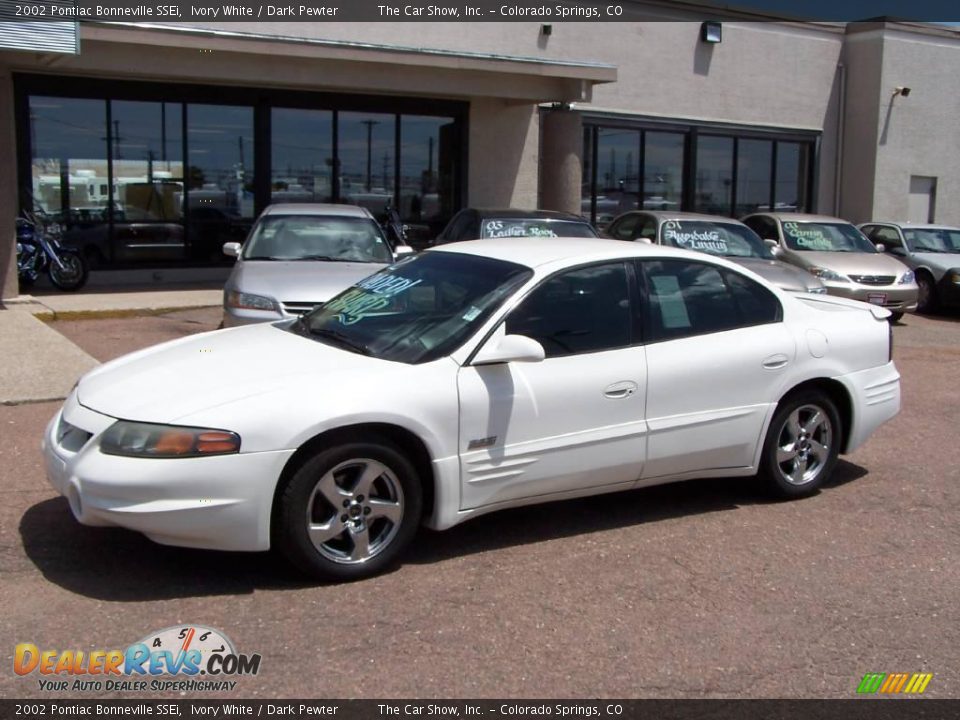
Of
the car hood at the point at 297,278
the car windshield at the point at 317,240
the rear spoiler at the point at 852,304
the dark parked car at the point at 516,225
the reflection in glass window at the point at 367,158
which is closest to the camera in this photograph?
the rear spoiler at the point at 852,304

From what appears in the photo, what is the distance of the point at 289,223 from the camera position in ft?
35.1

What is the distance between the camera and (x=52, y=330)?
1115cm

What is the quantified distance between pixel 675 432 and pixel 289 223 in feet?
20.6

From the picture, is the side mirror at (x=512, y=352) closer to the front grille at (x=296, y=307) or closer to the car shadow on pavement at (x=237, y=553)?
the car shadow on pavement at (x=237, y=553)

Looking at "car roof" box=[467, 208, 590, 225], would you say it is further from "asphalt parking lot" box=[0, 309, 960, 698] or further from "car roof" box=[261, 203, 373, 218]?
"asphalt parking lot" box=[0, 309, 960, 698]

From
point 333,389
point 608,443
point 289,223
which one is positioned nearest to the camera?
point 333,389

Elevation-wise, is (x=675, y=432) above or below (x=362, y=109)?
below

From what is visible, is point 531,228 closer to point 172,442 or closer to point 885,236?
point 172,442

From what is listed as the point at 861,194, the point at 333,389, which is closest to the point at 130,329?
the point at 333,389

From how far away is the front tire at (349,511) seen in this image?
14.8ft

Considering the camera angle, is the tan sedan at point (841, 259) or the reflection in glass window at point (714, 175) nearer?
the tan sedan at point (841, 259)

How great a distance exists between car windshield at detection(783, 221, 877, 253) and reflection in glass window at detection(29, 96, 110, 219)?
10950mm

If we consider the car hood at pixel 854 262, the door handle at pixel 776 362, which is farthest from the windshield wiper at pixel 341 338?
the car hood at pixel 854 262
